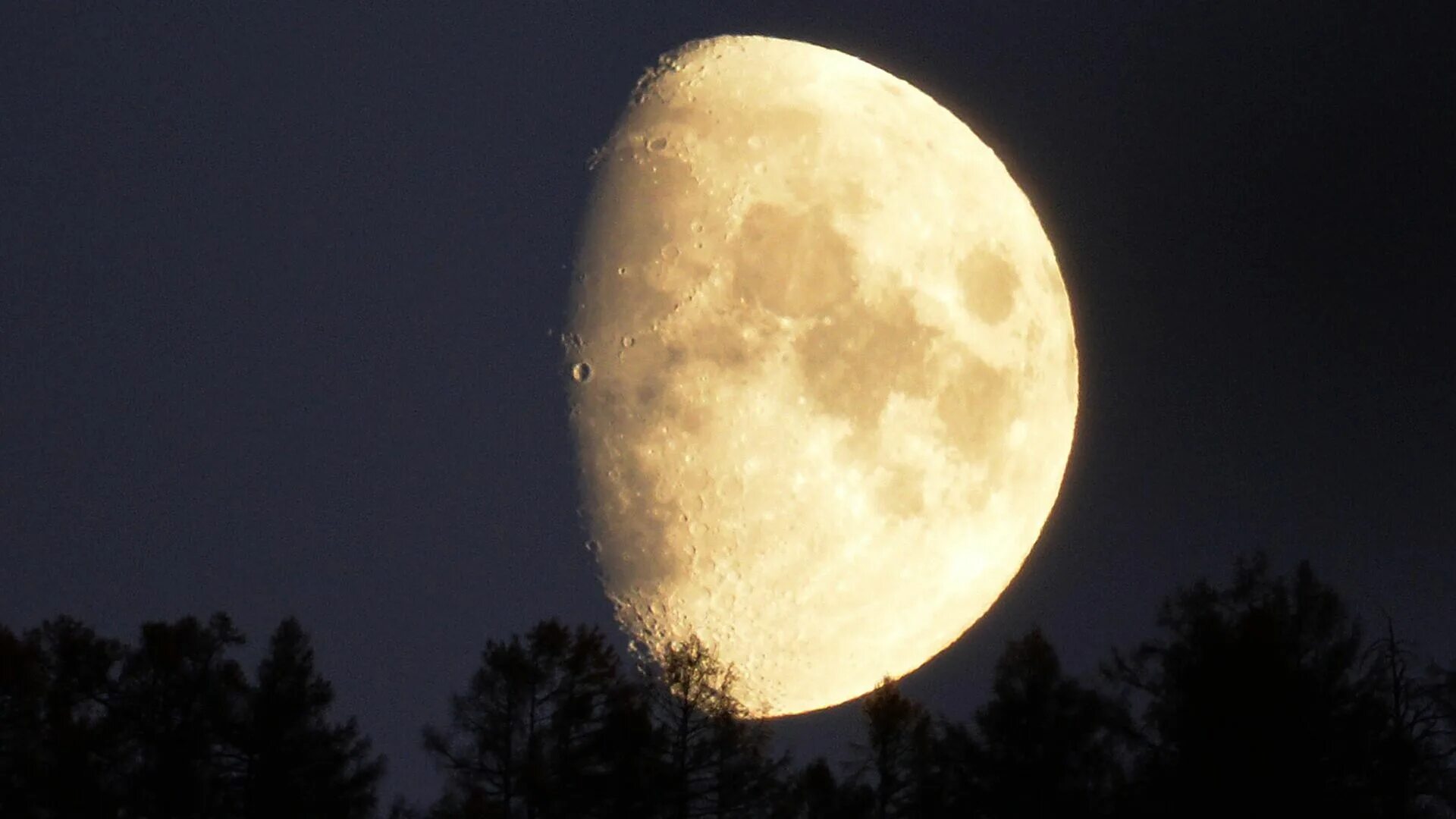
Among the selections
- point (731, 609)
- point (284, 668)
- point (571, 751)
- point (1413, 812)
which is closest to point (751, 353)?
point (731, 609)

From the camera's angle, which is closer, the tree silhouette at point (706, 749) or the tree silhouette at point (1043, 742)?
the tree silhouette at point (1043, 742)

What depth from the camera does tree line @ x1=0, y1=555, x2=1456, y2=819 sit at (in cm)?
2748

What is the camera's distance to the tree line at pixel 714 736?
27.5m

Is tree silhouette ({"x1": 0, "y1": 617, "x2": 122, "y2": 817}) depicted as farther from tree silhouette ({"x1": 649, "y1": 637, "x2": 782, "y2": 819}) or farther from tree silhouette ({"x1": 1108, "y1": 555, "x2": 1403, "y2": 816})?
tree silhouette ({"x1": 1108, "y1": 555, "x2": 1403, "y2": 816})

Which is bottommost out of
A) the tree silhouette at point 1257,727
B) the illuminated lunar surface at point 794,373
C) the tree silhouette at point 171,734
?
the tree silhouette at point 1257,727

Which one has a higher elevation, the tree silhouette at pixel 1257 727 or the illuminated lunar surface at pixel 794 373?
the illuminated lunar surface at pixel 794 373

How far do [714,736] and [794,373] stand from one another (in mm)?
6512

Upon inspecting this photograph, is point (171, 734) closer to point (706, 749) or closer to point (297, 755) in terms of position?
point (297, 755)

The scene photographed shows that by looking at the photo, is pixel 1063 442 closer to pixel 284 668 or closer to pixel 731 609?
pixel 731 609

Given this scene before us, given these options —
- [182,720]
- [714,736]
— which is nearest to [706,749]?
[714,736]

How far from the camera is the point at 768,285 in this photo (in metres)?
33.0

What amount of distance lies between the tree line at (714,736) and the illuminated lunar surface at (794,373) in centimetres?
182

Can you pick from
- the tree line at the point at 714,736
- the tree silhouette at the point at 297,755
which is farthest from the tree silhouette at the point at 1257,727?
the tree silhouette at the point at 297,755

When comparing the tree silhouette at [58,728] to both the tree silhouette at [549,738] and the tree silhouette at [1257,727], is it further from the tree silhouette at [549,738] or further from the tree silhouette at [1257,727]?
the tree silhouette at [1257,727]
